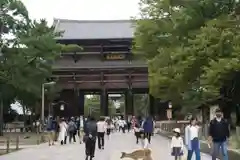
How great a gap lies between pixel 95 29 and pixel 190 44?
38.8 metres

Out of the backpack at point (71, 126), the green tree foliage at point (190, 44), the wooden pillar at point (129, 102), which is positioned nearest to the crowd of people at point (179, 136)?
the backpack at point (71, 126)

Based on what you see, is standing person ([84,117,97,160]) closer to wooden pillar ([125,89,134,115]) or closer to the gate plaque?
wooden pillar ([125,89,134,115])

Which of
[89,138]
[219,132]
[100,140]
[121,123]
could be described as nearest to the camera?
[219,132]

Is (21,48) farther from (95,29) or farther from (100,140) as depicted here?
(95,29)

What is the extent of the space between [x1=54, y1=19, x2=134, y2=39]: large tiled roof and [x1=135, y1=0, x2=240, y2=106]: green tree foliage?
88.3 ft

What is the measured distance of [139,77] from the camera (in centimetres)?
5400

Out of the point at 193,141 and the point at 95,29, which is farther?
the point at 95,29

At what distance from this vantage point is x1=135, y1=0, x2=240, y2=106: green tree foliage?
2194cm

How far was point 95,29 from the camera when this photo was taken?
62406 mm

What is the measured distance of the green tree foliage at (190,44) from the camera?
72.0 ft

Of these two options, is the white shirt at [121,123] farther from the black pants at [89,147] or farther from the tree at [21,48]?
the black pants at [89,147]

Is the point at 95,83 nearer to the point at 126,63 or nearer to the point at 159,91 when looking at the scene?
the point at 126,63

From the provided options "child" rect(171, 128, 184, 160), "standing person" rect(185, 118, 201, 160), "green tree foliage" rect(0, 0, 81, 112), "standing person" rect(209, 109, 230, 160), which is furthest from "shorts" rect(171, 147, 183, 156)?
"green tree foliage" rect(0, 0, 81, 112)

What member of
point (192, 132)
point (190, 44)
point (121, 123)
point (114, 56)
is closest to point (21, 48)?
point (190, 44)
